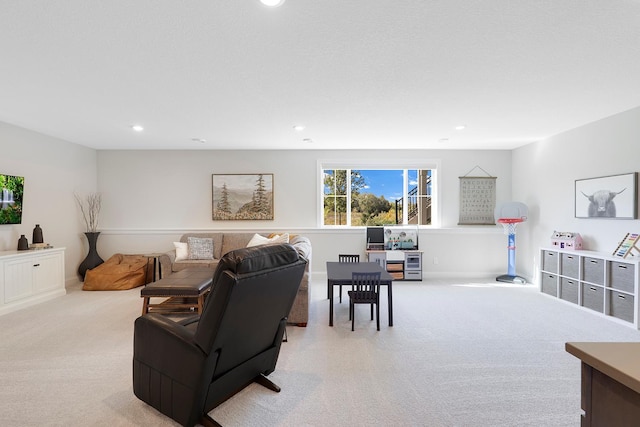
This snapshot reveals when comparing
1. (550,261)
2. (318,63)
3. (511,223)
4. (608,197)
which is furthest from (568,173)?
(318,63)

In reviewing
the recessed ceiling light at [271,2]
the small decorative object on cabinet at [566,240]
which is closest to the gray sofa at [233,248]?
the recessed ceiling light at [271,2]

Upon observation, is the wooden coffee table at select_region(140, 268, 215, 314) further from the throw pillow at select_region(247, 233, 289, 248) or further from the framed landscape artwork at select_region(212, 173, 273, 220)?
the framed landscape artwork at select_region(212, 173, 273, 220)

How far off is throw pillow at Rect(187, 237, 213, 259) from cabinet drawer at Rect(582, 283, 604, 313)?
5.69 m

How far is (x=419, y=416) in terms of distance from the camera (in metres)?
2.00

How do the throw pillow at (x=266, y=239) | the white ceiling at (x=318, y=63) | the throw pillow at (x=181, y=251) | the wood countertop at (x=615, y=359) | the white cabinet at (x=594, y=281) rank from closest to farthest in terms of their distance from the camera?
the wood countertop at (x=615, y=359)
the white ceiling at (x=318, y=63)
the white cabinet at (x=594, y=281)
the throw pillow at (x=266, y=239)
the throw pillow at (x=181, y=251)

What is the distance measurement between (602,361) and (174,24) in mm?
2710

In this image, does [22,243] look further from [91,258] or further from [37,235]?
[91,258]

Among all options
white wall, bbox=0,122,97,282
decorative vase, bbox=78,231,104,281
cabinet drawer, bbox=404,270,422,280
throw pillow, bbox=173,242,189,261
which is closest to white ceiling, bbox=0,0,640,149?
white wall, bbox=0,122,97,282

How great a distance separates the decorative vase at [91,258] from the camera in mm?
5605

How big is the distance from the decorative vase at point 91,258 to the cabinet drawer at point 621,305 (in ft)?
25.8

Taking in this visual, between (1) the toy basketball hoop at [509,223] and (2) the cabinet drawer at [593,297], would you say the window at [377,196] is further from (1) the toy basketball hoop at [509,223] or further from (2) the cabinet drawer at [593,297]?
(2) the cabinet drawer at [593,297]

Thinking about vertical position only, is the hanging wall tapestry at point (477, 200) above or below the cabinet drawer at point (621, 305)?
above

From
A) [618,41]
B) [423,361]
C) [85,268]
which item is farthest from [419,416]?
[85,268]

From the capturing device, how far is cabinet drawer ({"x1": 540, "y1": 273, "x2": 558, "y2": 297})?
4691 mm
